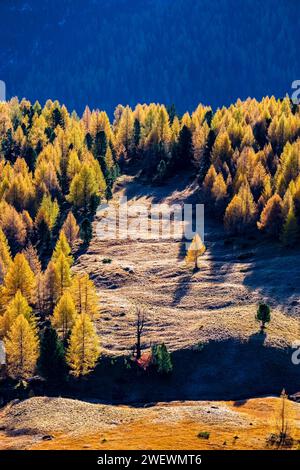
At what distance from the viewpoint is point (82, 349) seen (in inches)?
4318

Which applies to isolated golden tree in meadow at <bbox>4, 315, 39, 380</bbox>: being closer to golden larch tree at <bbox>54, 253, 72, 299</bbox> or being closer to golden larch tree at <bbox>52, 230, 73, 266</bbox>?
golden larch tree at <bbox>54, 253, 72, 299</bbox>

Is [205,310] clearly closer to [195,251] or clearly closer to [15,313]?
[195,251]

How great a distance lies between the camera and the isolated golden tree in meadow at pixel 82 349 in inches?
4309

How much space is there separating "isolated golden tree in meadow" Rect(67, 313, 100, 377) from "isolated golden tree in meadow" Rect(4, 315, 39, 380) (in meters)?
5.86

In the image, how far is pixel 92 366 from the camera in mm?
110500

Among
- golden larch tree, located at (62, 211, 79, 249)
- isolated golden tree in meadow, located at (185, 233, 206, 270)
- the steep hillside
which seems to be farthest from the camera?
golden larch tree, located at (62, 211, 79, 249)

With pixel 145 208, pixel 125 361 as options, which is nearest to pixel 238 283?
pixel 125 361

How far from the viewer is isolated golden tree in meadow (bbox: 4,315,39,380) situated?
109 metres

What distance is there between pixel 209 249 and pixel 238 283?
1982cm

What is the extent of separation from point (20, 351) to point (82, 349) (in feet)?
30.6

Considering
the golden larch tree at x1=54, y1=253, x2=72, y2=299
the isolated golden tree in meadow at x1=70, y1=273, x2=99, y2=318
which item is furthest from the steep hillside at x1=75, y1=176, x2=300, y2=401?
the golden larch tree at x1=54, y1=253, x2=72, y2=299

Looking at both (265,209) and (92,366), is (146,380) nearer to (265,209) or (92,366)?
(92,366)

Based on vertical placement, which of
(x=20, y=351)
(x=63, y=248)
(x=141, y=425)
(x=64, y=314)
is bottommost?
(x=141, y=425)

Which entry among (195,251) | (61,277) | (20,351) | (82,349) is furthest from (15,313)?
(195,251)
